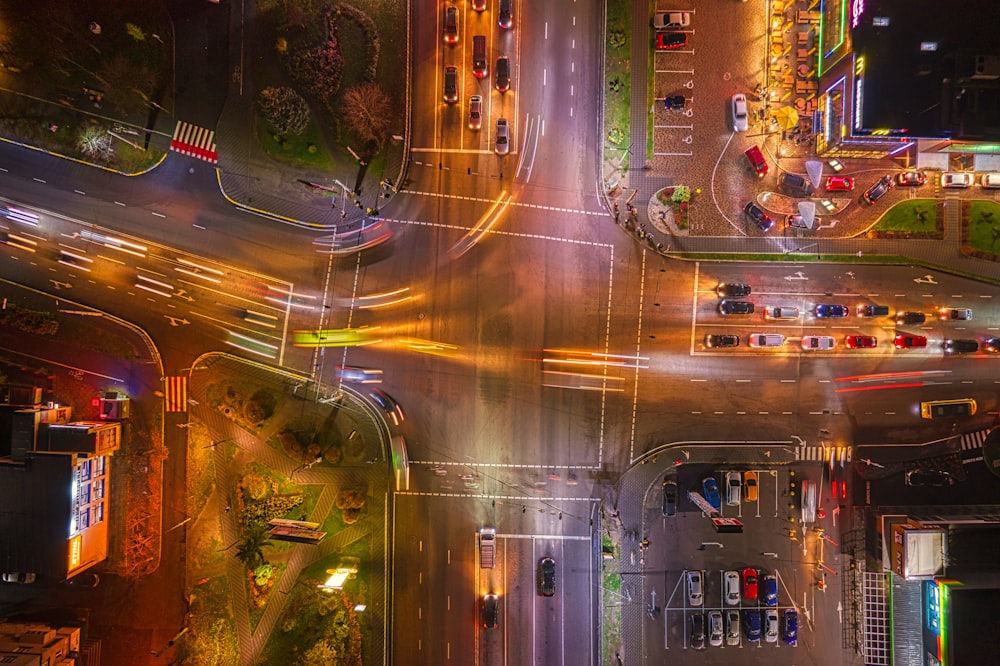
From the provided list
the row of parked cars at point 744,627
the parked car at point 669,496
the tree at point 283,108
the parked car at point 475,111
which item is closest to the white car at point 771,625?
the row of parked cars at point 744,627

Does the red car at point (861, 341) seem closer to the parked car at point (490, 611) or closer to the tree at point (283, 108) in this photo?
the parked car at point (490, 611)

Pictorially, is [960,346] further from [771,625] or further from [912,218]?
[771,625]

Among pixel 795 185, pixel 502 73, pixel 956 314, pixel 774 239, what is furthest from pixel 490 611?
pixel 956 314

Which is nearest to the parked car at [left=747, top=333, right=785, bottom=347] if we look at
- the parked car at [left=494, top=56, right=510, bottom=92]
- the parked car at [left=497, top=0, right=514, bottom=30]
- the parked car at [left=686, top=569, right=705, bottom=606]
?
the parked car at [left=686, top=569, right=705, bottom=606]

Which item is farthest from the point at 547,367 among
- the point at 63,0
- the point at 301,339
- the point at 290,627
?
the point at 63,0

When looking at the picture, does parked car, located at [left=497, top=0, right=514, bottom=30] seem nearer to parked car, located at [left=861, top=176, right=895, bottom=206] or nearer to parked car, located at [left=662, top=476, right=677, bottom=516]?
parked car, located at [left=861, top=176, right=895, bottom=206]

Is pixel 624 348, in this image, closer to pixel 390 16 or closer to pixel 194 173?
pixel 390 16
